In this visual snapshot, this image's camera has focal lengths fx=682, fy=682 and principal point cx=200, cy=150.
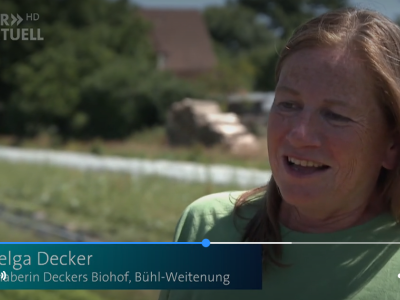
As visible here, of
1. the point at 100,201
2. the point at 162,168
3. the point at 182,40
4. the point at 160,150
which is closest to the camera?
the point at 100,201

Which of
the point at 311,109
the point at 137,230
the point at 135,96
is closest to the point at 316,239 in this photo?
the point at 311,109

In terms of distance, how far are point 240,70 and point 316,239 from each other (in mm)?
19067

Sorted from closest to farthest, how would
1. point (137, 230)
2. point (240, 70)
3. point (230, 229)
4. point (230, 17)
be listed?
point (230, 229) < point (137, 230) < point (230, 17) < point (240, 70)

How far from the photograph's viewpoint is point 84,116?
2073 cm

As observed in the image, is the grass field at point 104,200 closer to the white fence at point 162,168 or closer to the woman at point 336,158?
the white fence at point 162,168

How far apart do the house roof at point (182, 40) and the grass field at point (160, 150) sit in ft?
7.43

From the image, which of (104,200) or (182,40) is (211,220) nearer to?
(104,200)

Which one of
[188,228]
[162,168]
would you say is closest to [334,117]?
[188,228]

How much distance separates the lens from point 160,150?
16.0 m

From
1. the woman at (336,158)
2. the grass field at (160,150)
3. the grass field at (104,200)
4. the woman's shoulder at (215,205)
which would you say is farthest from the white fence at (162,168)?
the woman at (336,158)

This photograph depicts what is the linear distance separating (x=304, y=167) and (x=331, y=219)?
0.13m

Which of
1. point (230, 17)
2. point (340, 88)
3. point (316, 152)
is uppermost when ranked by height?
point (340, 88)

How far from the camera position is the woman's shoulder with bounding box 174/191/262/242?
136cm

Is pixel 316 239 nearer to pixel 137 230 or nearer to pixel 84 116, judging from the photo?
pixel 137 230
